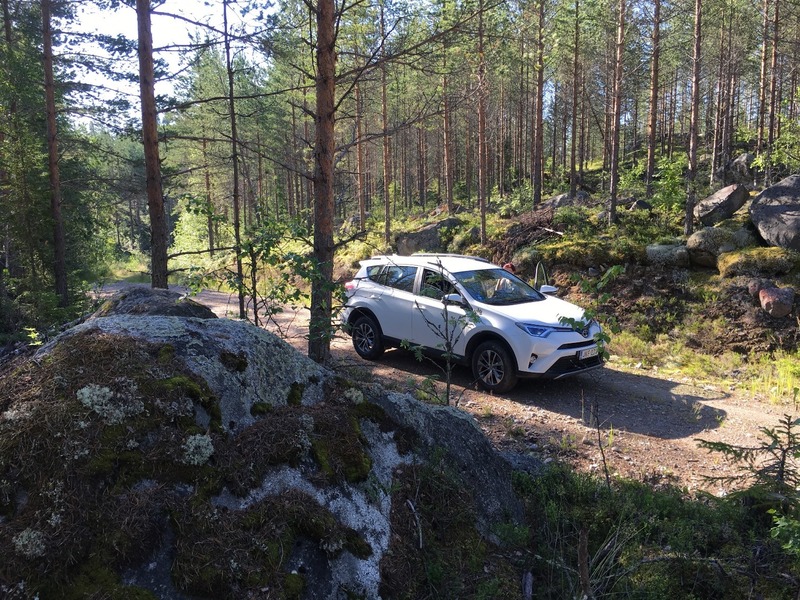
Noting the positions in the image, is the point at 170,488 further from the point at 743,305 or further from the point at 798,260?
the point at 798,260

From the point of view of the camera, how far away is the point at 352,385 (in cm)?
350

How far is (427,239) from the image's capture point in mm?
19375

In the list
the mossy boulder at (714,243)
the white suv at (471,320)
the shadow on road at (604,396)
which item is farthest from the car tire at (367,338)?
the mossy boulder at (714,243)

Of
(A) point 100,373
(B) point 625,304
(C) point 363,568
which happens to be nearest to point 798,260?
(B) point 625,304

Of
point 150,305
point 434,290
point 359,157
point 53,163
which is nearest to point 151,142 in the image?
point 434,290

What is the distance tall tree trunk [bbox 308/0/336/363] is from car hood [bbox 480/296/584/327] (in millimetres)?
2754

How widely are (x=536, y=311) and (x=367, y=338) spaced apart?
10.3 ft

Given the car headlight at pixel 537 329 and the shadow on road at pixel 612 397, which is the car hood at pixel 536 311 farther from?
the shadow on road at pixel 612 397

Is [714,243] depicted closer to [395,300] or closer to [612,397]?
[612,397]

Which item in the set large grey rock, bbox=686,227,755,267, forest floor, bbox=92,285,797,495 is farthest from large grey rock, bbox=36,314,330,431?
large grey rock, bbox=686,227,755,267

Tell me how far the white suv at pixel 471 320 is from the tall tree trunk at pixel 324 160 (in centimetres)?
120

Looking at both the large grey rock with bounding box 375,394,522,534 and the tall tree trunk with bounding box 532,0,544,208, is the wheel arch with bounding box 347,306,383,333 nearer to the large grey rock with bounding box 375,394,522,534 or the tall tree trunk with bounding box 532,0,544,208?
the large grey rock with bounding box 375,394,522,534

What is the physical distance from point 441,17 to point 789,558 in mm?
5895

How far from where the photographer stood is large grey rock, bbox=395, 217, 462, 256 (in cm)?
1903
